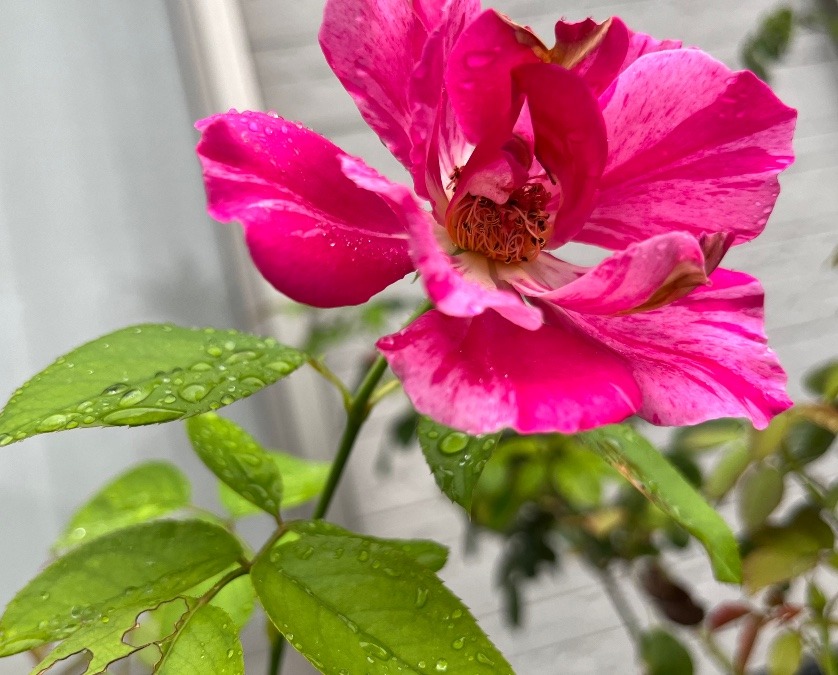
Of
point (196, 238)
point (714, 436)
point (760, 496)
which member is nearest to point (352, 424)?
point (760, 496)

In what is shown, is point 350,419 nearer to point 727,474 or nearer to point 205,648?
point 205,648

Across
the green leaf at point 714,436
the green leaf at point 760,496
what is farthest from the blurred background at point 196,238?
the green leaf at point 760,496

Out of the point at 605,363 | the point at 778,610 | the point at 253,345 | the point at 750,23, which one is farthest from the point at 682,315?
the point at 750,23

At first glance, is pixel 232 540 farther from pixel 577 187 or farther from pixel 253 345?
pixel 577 187

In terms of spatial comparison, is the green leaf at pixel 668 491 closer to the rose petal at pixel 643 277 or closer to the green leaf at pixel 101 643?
the rose petal at pixel 643 277

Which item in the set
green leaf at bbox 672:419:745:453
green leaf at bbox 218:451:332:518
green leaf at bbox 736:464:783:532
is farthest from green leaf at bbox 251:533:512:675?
green leaf at bbox 672:419:745:453

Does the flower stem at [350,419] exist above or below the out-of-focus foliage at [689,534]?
above

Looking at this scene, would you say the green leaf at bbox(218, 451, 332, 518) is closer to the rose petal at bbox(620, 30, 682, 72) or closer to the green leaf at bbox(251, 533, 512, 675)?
the green leaf at bbox(251, 533, 512, 675)
